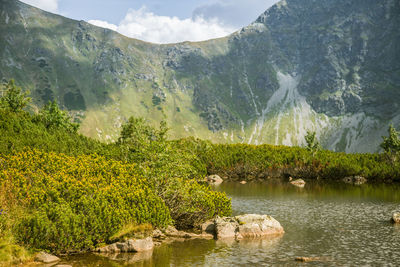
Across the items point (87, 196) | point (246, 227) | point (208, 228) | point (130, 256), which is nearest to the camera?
point (130, 256)

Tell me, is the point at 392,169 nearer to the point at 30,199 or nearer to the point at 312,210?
the point at 312,210

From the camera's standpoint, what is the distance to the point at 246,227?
37.6 m

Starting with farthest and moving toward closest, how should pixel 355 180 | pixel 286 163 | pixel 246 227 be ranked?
pixel 286 163
pixel 355 180
pixel 246 227

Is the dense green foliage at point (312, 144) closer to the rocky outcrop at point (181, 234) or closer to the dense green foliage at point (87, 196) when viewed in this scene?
the dense green foliage at point (87, 196)

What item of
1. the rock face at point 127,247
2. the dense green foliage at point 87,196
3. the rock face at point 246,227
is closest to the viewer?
the dense green foliage at point 87,196

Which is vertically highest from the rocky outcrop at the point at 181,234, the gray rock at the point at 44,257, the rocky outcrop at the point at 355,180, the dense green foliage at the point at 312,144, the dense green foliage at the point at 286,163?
the dense green foliage at the point at 312,144

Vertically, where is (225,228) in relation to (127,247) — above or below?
above

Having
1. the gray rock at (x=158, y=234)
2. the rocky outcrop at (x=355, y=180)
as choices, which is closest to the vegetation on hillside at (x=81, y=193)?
the gray rock at (x=158, y=234)

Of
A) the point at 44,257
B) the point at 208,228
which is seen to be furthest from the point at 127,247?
the point at 208,228

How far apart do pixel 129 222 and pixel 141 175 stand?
8906 millimetres

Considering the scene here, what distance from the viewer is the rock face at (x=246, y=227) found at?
3719cm

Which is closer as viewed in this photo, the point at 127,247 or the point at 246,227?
the point at 127,247

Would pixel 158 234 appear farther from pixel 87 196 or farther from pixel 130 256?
pixel 87 196

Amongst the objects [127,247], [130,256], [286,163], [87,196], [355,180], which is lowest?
[130,256]
